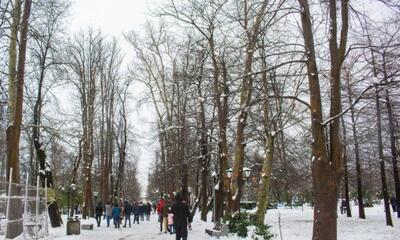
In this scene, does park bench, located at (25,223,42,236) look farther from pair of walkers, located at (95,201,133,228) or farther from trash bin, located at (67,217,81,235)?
pair of walkers, located at (95,201,133,228)

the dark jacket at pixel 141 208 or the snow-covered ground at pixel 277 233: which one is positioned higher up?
the dark jacket at pixel 141 208

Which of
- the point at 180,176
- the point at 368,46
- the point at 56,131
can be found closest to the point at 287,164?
the point at 180,176

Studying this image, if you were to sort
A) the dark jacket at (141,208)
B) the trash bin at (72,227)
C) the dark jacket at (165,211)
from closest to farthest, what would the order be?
the trash bin at (72,227), the dark jacket at (165,211), the dark jacket at (141,208)

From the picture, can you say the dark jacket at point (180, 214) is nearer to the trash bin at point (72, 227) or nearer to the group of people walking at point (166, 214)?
the group of people walking at point (166, 214)

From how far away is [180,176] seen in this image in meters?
37.8

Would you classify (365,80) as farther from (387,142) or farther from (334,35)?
(387,142)

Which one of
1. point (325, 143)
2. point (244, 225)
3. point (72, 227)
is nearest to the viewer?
point (325, 143)

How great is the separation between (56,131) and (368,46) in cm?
1248

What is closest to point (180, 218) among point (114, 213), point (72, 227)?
point (72, 227)

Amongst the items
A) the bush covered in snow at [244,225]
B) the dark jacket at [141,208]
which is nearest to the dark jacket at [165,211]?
the bush covered in snow at [244,225]

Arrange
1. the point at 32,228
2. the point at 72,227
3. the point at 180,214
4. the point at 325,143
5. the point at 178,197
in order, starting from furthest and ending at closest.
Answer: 1. the point at 72,227
2. the point at 32,228
3. the point at 180,214
4. the point at 178,197
5. the point at 325,143

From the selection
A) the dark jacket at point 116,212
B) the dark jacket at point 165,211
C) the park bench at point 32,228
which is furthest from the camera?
the dark jacket at point 116,212

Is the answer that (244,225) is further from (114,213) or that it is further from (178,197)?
(114,213)

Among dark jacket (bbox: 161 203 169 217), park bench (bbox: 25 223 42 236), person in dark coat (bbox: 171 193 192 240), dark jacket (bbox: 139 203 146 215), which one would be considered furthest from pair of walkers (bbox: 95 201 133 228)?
person in dark coat (bbox: 171 193 192 240)
